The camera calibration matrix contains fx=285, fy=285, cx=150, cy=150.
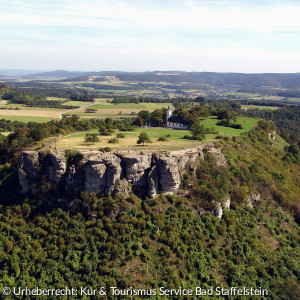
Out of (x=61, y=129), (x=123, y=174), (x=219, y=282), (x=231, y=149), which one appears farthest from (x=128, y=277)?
(x=61, y=129)

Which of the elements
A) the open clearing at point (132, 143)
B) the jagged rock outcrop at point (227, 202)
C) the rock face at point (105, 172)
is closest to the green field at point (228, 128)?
the open clearing at point (132, 143)

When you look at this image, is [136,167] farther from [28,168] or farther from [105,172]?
[28,168]

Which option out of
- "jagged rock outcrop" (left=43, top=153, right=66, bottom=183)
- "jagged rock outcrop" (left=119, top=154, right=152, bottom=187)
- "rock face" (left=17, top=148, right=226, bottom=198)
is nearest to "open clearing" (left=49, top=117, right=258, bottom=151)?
"jagged rock outcrop" (left=43, top=153, right=66, bottom=183)

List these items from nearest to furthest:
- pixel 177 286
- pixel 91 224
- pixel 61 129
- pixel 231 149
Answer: pixel 177 286
pixel 91 224
pixel 231 149
pixel 61 129

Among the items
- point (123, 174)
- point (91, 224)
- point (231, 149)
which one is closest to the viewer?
point (91, 224)

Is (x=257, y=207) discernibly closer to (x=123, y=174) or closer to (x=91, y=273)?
(x=123, y=174)

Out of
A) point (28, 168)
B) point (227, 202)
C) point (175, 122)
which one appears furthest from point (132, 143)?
point (175, 122)

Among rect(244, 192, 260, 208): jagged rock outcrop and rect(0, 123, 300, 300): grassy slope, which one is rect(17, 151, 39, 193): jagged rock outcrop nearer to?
rect(0, 123, 300, 300): grassy slope

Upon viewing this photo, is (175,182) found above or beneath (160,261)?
above

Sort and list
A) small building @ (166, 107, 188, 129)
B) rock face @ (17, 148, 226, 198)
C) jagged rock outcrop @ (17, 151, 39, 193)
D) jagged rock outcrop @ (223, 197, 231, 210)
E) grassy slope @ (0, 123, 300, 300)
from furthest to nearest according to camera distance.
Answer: small building @ (166, 107, 188, 129)
jagged rock outcrop @ (223, 197, 231, 210)
jagged rock outcrop @ (17, 151, 39, 193)
rock face @ (17, 148, 226, 198)
grassy slope @ (0, 123, 300, 300)
